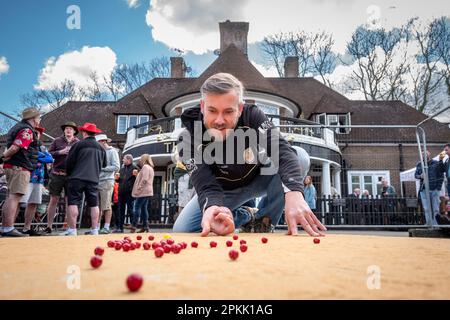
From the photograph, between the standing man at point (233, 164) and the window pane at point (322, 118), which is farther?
the window pane at point (322, 118)

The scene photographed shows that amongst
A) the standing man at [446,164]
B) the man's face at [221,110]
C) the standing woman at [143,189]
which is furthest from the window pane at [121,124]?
the man's face at [221,110]

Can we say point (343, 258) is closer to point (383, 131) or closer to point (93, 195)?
point (93, 195)

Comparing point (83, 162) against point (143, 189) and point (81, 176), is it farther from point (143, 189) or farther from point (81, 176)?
point (143, 189)

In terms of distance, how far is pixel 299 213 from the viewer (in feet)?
9.42

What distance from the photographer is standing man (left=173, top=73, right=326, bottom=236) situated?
3037 mm

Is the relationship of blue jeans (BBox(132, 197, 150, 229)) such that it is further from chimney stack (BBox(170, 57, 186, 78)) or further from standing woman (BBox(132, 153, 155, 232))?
chimney stack (BBox(170, 57, 186, 78))

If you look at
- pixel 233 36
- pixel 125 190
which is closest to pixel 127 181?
pixel 125 190

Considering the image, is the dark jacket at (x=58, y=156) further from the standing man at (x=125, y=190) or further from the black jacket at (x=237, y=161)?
the black jacket at (x=237, y=161)

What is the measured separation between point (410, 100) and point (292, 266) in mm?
32803

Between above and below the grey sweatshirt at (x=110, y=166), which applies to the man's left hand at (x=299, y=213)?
below

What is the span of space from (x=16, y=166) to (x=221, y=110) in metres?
4.18

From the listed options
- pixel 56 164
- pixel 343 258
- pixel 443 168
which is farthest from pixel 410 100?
pixel 343 258

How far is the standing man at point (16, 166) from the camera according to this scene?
5.34 meters

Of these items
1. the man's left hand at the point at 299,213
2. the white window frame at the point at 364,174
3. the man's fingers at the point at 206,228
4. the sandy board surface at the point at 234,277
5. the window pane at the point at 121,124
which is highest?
the window pane at the point at 121,124
